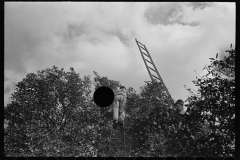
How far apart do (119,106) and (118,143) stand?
1.11 metres

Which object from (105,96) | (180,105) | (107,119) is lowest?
(107,119)

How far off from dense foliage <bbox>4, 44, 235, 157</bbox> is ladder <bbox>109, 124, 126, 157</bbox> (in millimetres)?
240

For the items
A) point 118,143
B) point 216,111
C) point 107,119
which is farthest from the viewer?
point 107,119

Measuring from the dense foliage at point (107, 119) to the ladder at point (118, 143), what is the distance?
24 centimetres

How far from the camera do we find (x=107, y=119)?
9.71m

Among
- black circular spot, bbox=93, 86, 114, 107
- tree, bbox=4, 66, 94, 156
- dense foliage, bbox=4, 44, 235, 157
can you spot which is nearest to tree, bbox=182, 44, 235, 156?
dense foliage, bbox=4, 44, 235, 157

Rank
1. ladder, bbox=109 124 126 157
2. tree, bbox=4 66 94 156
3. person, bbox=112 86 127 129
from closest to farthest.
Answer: ladder, bbox=109 124 126 157, person, bbox=112 86 127 129, tree, bbox=4 66 94 156

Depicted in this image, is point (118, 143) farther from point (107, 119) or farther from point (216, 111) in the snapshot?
point (216, 111)

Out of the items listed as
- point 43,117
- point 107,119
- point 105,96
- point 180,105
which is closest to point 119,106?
point 107,119

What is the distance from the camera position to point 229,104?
22.5 feet

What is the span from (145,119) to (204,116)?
1.69 meters

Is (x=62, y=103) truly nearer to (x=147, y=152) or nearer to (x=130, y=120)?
(x=130, y=120)

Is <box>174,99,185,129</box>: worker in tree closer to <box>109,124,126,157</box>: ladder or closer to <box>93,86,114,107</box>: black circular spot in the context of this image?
<box>93,86,114,107</box>: black circular spot

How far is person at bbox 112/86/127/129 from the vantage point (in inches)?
357
